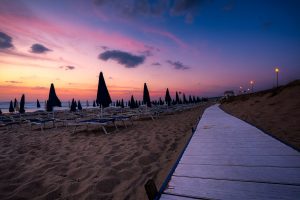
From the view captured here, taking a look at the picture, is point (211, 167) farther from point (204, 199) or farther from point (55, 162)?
point (55, 162)

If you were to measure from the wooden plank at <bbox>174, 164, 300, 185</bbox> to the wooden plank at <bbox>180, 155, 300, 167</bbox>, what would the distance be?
180 mm

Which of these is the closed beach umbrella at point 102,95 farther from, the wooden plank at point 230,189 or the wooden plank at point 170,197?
the wooden plank at point 170,197

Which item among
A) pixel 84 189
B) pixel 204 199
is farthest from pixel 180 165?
pixel 84 189

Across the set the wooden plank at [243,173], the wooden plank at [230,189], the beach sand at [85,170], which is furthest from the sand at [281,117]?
the beach sand at [85,170]

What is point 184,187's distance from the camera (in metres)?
2.26

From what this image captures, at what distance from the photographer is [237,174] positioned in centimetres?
259

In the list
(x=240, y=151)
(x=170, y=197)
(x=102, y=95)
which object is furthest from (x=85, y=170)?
(x=102, y=95)

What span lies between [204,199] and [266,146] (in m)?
2.80

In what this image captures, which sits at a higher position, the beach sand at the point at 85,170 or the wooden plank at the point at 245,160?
the wooden plank at the point at 245,160

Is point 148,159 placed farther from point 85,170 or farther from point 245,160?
point 245,160

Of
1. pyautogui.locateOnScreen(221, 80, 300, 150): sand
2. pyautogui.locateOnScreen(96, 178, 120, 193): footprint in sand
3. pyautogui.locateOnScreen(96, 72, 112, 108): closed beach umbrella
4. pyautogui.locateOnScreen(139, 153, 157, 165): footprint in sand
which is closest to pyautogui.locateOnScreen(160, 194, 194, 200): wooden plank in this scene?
pyautogui.locateOnScreen(96, 178, 120, 193): footprint in sand

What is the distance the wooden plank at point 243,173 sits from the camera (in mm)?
2387

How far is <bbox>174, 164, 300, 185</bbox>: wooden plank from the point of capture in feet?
7.83

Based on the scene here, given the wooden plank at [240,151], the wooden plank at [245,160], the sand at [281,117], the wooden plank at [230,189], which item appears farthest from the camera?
the sand at [281,117]
